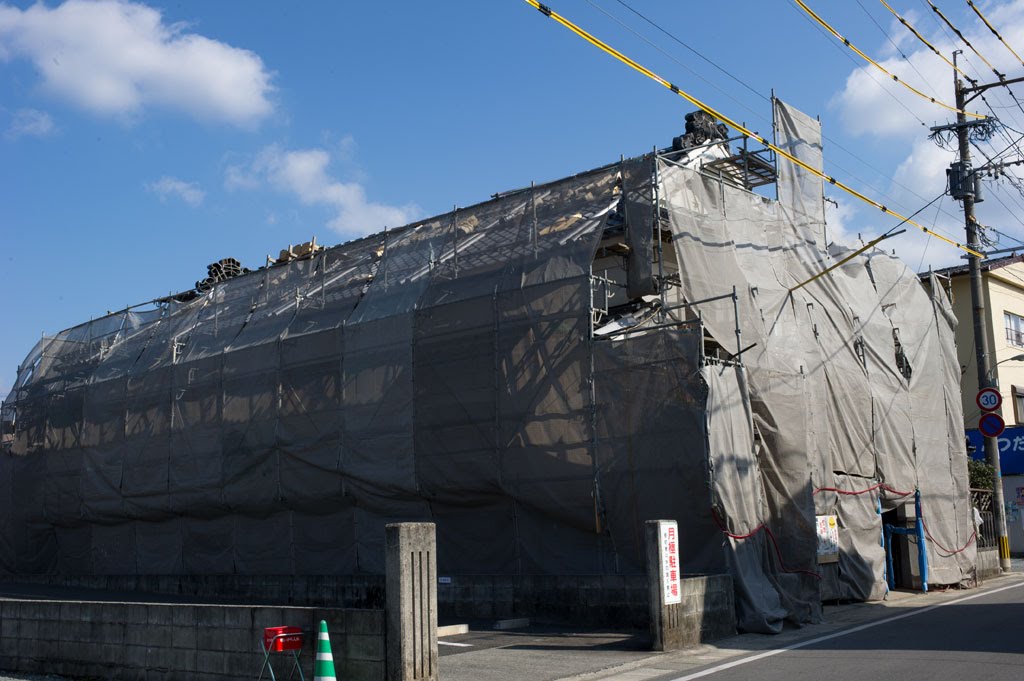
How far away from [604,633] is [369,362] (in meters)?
7.55

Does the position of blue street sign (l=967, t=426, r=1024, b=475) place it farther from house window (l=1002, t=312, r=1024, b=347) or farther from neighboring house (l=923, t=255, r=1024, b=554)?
house window (l=1002, t=312, r=1024, b=347)

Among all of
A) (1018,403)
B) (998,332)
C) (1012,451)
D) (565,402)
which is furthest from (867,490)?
(1018,403)

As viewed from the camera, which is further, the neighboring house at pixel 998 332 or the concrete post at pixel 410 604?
the neighboring house at pixel 998 332

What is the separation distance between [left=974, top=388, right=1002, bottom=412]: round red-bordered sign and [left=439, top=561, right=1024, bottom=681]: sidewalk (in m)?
8.61

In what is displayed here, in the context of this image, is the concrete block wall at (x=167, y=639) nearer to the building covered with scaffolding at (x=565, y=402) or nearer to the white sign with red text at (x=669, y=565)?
the white sign with red text at (x=669, y=565)

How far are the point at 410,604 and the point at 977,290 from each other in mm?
19429

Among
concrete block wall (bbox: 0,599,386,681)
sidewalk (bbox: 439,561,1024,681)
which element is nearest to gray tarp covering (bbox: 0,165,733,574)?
sidewalk (bbox: 439,561,1024,681)

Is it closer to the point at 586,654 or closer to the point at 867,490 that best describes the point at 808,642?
the point at 586,654

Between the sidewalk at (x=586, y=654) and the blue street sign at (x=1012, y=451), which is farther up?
the blue street sign at (x=1012, y=451)

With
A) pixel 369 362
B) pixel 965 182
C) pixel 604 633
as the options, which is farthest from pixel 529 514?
pixel 965 182

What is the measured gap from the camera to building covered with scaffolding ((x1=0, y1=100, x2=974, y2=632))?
48.5ft

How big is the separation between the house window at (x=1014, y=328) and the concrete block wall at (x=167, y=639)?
3388 centimetres

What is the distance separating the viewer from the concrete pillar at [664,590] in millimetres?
11688

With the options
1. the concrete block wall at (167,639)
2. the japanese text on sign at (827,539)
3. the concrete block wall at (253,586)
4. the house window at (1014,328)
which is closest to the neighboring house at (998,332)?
the house window at (1014,328)
